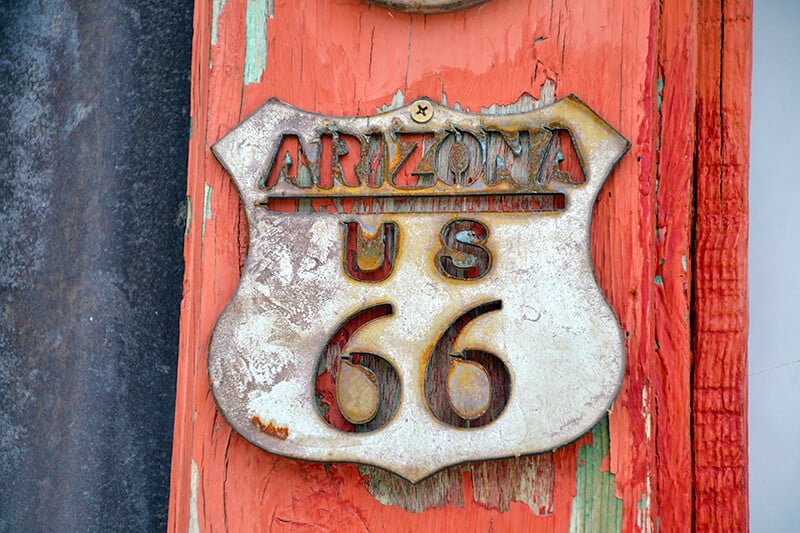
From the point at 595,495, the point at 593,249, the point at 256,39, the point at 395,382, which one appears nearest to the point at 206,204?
the point at 256,39

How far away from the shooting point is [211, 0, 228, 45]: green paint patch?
108 cm

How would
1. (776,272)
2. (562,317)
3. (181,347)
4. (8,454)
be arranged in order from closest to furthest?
(562,317)
(181,347)
(776,272)
(8,454)

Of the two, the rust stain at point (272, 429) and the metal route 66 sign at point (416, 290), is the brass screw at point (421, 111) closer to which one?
the metal route 66 sign at point (416, 290)

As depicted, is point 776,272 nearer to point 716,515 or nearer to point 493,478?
point 716,515

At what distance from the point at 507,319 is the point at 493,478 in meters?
0.21

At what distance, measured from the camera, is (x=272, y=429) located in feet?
3.17


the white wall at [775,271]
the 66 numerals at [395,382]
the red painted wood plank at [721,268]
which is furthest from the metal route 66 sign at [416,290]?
the white wall at [775,271]

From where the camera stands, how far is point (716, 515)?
104 cm

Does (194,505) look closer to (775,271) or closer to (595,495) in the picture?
(595,495)

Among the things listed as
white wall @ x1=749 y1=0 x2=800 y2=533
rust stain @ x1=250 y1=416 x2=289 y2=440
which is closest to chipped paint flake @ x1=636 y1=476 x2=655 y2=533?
white wall @ x1=749 y1=0 x2=800 y2=533

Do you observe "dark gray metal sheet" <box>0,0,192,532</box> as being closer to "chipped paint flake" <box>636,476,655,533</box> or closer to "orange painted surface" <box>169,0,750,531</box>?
A: "orange painted surface" <box>169,0,750,531</box>

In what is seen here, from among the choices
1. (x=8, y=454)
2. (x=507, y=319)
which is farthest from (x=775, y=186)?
(x=8, y=454)

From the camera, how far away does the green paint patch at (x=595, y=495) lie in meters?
0.95

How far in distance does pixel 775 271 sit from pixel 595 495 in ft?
1.63
